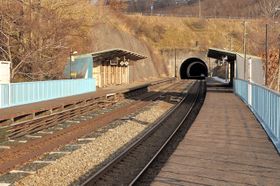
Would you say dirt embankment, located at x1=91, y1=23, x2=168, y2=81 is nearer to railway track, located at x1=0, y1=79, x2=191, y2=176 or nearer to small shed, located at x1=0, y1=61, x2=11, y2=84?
small shed, located at x1=0, y1=61, x2=11, y2=84

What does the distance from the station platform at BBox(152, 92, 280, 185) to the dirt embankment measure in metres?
41.9

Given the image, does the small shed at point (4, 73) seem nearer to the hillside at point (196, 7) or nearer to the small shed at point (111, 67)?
the small shed at point (111, 67)

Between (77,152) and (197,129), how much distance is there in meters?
5.34

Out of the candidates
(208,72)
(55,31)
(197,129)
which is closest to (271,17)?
(208,72)

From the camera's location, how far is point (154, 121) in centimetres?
2227

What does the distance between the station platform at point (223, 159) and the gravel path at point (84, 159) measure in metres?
1.86

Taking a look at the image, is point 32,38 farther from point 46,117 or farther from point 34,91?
point 46,117

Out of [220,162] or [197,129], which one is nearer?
[220,162]

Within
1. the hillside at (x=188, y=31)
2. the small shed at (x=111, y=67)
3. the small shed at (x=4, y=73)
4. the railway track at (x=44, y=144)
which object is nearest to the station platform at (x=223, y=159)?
the railway track at (x=44, y=144)

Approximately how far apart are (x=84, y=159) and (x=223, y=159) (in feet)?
11.0

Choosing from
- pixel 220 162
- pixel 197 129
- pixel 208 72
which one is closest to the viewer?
pixel 220 162

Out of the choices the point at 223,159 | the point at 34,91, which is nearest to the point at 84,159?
the point at 223,159

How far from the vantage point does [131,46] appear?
258 ft

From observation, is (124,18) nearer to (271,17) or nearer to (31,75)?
(271,17)
